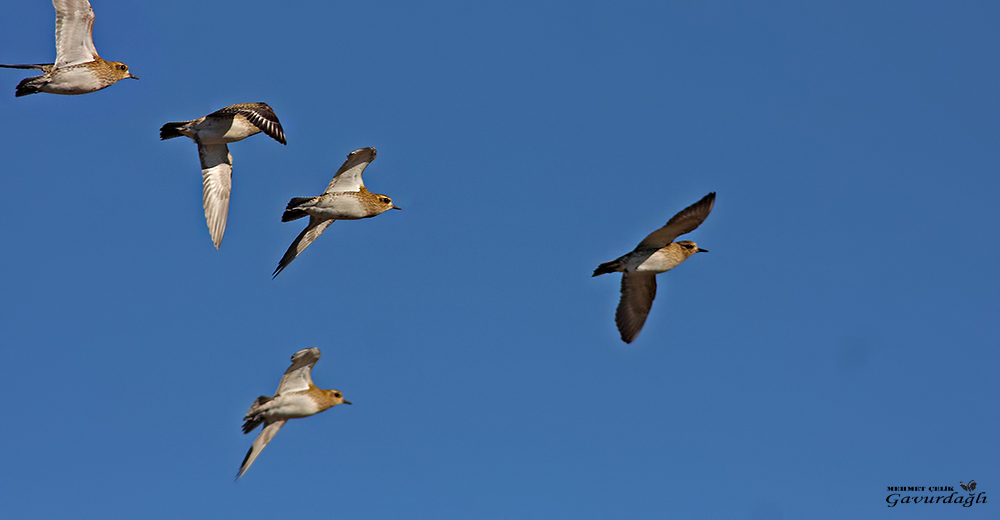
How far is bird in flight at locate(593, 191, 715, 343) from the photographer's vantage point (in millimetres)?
19891

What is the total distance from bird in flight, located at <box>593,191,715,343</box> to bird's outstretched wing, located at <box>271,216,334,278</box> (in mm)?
5479

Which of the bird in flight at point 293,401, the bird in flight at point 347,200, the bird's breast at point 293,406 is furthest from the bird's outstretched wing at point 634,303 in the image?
the bird's breast at point 293,406

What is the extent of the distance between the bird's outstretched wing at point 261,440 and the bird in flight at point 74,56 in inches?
271

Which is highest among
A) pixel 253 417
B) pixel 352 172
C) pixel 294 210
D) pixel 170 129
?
pixel 170 129

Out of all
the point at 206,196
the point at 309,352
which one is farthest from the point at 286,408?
the point at 206,196

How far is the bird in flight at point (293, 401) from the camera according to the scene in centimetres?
1909

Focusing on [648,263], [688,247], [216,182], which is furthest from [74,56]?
[688,247]

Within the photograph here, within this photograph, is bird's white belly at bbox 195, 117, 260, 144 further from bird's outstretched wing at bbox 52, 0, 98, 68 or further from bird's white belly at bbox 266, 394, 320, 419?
bird's white belly at bbox 266, 394, 320, 419

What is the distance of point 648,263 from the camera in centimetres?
2114

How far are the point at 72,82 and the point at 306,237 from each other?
16.4 ft

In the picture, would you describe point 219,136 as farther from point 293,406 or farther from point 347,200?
point 293,406

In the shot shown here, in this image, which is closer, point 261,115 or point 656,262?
point 656,262

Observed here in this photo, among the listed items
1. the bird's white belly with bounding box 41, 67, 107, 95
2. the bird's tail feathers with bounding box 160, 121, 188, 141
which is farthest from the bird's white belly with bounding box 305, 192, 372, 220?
the bird's white belly with bounding box 41, 67, 107, 95

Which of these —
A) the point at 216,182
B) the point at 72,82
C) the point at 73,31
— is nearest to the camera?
the point at 72,82
